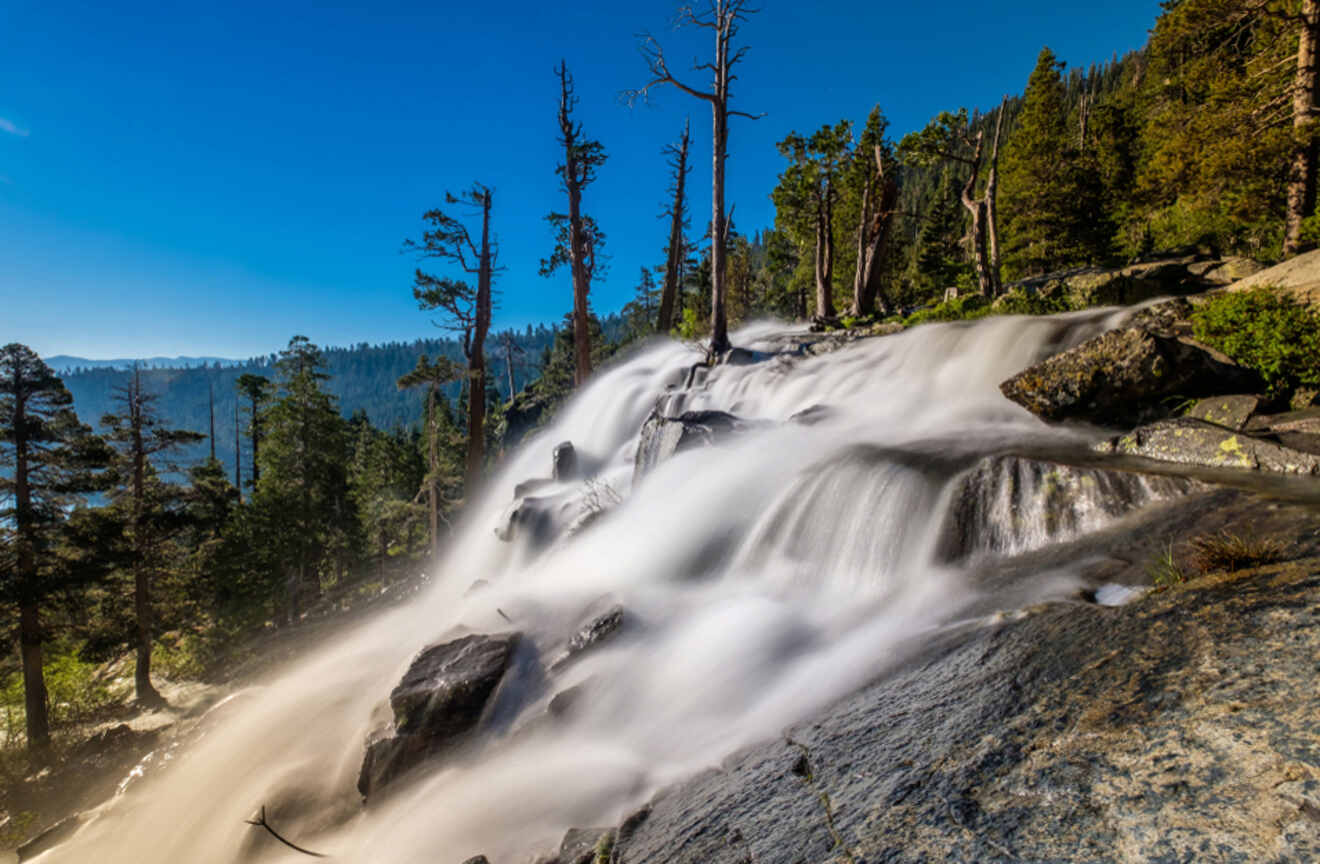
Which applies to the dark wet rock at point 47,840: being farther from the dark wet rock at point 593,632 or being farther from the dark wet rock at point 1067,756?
the dark wet rock at point 1067,756

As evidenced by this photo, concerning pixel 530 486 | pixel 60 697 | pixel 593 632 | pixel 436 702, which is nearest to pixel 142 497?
pixel 60 697

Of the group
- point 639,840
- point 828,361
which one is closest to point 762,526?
point 639,840

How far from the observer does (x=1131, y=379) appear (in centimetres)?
673

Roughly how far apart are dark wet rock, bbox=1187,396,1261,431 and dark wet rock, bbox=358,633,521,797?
30.0 feet

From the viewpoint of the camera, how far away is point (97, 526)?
16.6m

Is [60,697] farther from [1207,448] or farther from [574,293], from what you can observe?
[1207,448]

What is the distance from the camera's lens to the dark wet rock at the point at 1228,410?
6070 millimetres

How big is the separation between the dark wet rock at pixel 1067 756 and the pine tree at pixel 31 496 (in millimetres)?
21638

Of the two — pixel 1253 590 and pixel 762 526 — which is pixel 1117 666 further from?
pixel 762 526

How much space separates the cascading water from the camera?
4.55 meters

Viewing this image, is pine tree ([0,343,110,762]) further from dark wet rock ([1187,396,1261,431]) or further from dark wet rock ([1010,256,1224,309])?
dark wet rock ([1010,256,1224,309])

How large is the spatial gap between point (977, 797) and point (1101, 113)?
41600mm

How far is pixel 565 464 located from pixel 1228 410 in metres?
12.0

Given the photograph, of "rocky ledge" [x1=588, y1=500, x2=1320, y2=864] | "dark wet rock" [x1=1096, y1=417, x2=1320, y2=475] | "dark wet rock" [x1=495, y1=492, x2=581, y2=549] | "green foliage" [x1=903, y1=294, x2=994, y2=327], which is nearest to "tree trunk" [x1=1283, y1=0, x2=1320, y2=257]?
"green foliage" [x1=903, y1=294, x2=994, y2=327]
